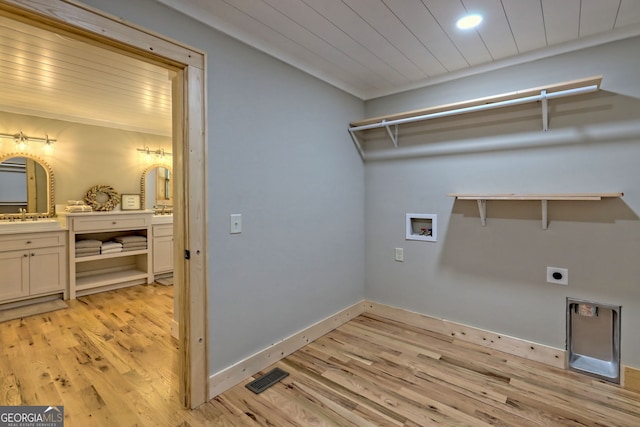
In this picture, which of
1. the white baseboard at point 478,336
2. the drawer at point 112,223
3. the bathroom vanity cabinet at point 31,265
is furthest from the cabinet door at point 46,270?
the white baseboard at point 478,336

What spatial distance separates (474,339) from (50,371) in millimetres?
3222

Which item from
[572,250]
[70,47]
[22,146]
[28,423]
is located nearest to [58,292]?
[22,146]

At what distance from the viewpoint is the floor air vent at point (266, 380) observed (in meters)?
1.99

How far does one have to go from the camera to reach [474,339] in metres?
2.59

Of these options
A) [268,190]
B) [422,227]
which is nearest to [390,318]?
[422,227]

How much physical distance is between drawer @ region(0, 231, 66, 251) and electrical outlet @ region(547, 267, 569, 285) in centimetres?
496

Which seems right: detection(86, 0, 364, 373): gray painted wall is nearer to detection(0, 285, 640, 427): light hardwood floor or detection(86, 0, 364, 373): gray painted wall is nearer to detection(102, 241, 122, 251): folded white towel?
detection(0, 285, 640, 427): light hardwood floor

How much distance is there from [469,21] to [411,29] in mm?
333

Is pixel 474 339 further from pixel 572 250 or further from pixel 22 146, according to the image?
pixel 22 146

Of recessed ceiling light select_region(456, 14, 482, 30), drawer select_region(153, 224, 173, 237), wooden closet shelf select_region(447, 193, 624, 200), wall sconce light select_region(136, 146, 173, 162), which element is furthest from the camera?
wall sconce light select_region(136, 146, 173, 162)


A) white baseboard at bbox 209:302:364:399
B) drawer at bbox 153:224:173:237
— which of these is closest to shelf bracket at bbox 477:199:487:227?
white baseboard at bbox 209:302:364:399

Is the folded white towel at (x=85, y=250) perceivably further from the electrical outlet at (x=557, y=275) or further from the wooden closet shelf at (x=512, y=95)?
the electrical outlet at (x=557, y=275)

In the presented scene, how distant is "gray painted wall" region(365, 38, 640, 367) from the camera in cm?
202

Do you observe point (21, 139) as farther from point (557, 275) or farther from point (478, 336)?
point (557, 275)
